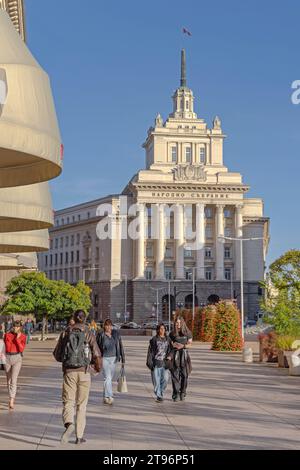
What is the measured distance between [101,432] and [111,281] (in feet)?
327

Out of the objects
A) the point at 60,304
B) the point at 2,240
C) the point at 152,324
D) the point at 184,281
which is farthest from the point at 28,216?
the point at 184,281

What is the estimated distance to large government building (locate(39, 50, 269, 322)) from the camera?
109 m

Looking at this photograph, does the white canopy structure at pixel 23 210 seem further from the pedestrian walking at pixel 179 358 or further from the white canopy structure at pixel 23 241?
the pedestrian walking at pixel 179 358

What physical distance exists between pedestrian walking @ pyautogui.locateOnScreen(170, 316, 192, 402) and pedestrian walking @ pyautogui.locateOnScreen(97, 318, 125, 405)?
3.99ft

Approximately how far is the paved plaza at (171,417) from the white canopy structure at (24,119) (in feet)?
16.1

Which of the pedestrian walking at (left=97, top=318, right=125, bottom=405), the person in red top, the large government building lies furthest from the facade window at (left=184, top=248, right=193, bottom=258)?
the person in red top

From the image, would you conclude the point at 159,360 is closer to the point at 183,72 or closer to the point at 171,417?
the point at 171,417

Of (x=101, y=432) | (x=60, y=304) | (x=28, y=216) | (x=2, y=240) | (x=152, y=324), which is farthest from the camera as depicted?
(x=152, y=324)

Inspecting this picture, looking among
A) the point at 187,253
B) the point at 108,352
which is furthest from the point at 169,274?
the point at 108,352

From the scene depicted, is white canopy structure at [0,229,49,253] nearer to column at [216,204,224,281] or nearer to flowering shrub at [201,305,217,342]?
flowering shrub at [201,305,217,342]

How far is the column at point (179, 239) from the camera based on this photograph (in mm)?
109812

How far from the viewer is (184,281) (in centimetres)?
10869

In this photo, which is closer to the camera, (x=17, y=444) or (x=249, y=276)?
(x=17, y=444)

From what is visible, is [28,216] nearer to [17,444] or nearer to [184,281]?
[17,444]
